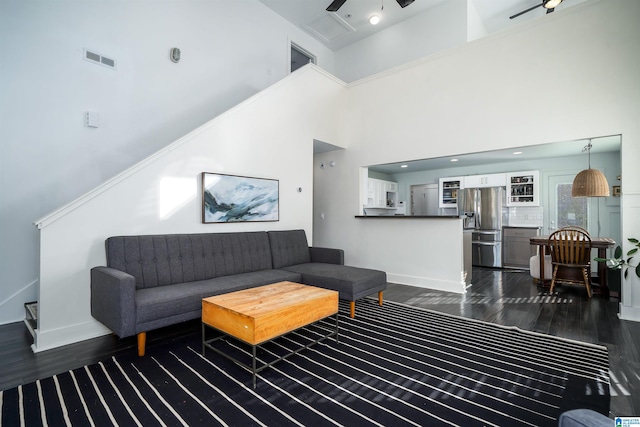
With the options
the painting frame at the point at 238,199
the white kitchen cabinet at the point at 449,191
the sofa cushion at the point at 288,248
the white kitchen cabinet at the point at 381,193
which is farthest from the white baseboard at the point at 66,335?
the white kitchen cabinet at the point at 449,191

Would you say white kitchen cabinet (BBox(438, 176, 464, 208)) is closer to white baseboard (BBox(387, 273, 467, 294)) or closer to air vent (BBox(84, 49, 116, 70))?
white baseboard (BBox(387, 273, 467, 294))

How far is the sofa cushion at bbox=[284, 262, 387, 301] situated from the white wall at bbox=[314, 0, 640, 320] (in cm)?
165

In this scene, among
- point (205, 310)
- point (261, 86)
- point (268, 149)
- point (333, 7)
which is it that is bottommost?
point (205, 310)

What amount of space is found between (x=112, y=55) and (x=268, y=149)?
2251 millimetres

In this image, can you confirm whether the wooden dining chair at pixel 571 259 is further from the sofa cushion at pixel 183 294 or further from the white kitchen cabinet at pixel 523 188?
the sofa cushion at pixel 183 294

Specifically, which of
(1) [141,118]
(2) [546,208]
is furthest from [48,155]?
(2) [546,208]

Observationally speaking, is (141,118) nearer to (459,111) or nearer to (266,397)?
(266,397)

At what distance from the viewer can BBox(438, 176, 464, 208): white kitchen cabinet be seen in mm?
7449

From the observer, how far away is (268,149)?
446cm

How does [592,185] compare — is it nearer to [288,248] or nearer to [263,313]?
[288,248]

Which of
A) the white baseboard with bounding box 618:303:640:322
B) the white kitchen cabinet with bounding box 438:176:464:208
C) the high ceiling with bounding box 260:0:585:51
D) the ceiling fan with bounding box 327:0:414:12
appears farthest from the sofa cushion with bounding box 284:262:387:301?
the high ceiling with bounding box 260:0:585:51

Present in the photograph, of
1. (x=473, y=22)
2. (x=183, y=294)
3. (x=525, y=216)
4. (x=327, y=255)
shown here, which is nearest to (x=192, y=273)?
(x=183, y=294)

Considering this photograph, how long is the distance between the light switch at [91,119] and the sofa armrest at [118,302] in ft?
7.01

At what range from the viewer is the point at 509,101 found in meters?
4.10
